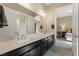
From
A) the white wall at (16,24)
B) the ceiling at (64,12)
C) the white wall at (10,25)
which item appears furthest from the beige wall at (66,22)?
the white wall at (10,25)

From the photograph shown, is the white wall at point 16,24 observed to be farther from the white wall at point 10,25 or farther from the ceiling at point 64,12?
the ceiling at point 64,12

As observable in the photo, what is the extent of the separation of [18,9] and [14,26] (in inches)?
19.8

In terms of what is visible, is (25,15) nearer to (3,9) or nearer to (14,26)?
(14,26)

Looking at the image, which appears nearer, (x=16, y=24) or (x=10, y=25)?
(x=10, y=25)

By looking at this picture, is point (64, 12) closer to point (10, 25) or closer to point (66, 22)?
point (66, 22)

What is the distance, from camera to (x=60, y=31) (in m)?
2.54

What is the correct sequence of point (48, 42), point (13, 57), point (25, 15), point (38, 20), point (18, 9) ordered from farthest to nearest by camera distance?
point (48, 42)
point (38, 20)
point (25, 15)
point (18, 9)
point (13, 57)

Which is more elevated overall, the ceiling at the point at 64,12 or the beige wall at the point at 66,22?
the ceiling at the point at 64,12

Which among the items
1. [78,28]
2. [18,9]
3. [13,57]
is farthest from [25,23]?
[78,28]

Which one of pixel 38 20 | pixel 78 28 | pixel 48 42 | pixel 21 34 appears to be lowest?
pixel 48 42

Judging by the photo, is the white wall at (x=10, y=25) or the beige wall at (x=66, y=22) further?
the beige wall at (x=66, y=22)

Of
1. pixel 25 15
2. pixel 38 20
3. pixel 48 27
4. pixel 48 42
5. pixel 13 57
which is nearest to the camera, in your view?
pixel 13 57

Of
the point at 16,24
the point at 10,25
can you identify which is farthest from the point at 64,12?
the point at 10,25

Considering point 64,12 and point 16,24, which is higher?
point 64,12
